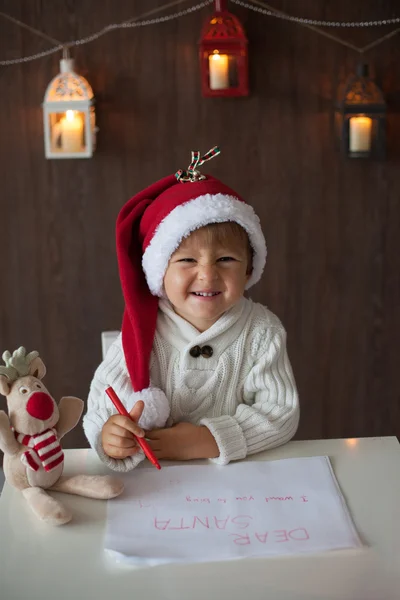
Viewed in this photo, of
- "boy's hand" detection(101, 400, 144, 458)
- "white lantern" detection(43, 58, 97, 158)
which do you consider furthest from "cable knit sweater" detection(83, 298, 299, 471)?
"white lantern" detection(43, 58, 97, 158)

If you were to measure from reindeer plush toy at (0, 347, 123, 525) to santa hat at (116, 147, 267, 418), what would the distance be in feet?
0.74

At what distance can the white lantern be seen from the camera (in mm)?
2064

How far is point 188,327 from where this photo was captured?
1362mm

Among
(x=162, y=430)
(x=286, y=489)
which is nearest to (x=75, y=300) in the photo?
(x=162, y=430)

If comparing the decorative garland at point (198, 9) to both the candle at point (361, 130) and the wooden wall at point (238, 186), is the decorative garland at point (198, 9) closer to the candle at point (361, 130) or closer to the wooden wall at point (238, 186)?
the wooden wall at point (238, 186)

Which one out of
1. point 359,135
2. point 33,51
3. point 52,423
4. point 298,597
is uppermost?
point 33,51

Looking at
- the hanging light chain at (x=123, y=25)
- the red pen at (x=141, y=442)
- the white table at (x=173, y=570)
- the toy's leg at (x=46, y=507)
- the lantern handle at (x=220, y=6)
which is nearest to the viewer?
the white table at (x=173, y=570)

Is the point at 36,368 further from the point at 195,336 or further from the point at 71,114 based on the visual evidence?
the point at 71,114

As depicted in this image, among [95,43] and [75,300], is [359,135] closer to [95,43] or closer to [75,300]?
[95,43]

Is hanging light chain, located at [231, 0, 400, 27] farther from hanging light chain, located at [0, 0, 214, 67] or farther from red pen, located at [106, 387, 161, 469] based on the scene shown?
red pen, located at [106, 387, 161, 469]

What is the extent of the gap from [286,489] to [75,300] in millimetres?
1366

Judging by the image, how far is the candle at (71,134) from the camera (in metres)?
2.09

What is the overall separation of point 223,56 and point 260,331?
3.26ft

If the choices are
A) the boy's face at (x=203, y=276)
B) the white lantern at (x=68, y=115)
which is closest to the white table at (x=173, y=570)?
the boy's face at (x=203, y=276)
